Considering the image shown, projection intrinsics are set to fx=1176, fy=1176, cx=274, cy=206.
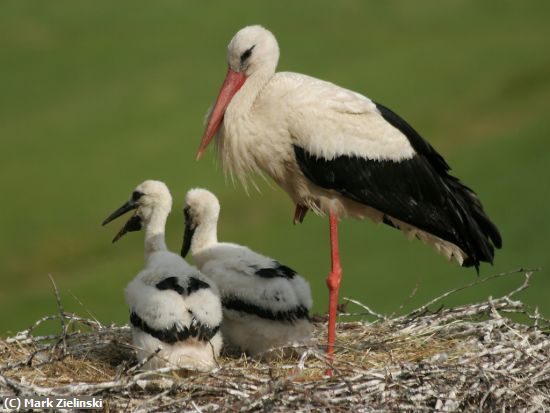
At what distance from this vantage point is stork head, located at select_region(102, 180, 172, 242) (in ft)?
23.3

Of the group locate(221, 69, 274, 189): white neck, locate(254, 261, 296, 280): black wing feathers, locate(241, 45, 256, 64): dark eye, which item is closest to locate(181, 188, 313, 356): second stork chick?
locate(254, 261, 296, 280): black wing feathers

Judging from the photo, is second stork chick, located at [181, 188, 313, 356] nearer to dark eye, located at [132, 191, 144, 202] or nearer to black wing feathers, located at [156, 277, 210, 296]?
black wing feathers, located at [156, 277, 210, 296]

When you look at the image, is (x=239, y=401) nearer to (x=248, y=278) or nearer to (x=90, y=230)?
(x=248, y=278)

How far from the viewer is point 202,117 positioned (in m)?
19.7

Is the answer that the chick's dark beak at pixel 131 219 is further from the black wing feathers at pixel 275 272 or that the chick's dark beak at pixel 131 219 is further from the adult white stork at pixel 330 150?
the black wing feathers at pixel 275 272

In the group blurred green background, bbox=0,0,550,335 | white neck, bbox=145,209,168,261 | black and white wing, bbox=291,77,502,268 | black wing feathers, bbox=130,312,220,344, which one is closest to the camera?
black wing feathers, bbox=130,312,220,344

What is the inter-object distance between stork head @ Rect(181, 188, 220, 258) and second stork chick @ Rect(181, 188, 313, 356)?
0.44 m

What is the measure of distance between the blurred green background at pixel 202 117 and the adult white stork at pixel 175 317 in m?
6.42

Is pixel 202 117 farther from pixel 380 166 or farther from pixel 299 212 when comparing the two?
pixel 380 166

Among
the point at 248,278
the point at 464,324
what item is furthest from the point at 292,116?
the point at 464,324

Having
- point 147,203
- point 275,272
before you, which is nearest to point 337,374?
point 275,272

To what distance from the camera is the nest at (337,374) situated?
5508 mm

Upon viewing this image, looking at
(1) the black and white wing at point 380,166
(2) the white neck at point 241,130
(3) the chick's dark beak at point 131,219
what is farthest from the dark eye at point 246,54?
(3) the chick's dark beak at point 131,219

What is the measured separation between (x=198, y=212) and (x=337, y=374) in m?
1.74
